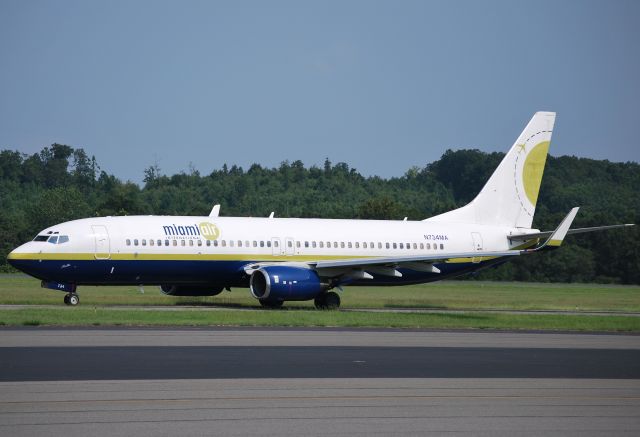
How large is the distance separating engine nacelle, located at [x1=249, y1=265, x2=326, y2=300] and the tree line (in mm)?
47627

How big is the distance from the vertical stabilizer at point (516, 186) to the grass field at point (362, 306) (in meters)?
4.14

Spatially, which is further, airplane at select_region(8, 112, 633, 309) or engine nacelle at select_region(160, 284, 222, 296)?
engine nacelle at select_region(160, 284, 222, 296)

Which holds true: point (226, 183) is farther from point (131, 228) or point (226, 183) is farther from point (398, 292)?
point (131, 228)

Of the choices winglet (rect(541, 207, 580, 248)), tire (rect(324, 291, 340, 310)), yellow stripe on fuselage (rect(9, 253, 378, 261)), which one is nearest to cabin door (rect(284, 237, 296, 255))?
yellow stripe on fuselage (rect(9, 253, 378, 261))

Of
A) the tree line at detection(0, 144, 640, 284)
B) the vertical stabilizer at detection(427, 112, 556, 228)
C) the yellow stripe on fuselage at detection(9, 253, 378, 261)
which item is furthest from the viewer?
the tree line at detection(0, 144, 640, 284)

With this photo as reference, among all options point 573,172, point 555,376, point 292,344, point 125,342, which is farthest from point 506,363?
point 573,172

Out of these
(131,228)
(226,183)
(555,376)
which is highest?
(226,183)

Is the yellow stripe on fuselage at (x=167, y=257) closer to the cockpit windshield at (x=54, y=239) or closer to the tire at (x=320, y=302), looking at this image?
the cockpit windshield at (x=54, y=239)

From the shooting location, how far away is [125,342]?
2694 cm

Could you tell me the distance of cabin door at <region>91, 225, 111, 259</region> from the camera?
42.0m

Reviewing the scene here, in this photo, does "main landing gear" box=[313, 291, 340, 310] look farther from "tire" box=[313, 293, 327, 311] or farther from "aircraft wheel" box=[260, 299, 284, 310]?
"aircraft wheel" box=[260, 299, 284, 310]

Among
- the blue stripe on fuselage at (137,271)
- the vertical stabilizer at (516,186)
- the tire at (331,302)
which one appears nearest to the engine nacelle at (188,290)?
the blue stripe on fuselage at (137,271)

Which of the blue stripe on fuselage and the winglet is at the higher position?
the winglet

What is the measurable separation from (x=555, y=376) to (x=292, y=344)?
804 centimetres
